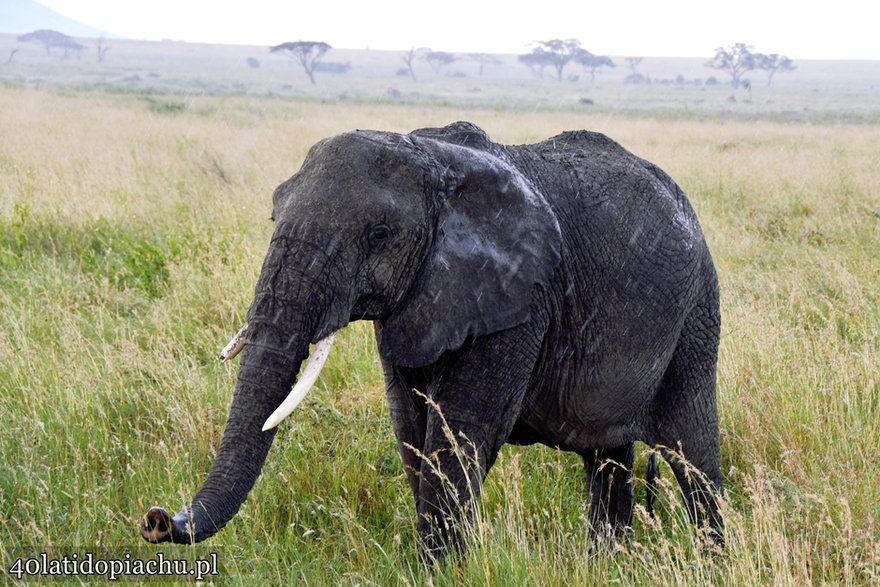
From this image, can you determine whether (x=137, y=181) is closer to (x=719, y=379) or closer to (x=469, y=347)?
(x=719, y=379)

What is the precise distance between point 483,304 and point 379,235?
41 centimetres

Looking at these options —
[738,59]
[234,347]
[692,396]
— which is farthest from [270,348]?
[738,59]

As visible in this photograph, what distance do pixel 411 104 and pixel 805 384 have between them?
39043 mm

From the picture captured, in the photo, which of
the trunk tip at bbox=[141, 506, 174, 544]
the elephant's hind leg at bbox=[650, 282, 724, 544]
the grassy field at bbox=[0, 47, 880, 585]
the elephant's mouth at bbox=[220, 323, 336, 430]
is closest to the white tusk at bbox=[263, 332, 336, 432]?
the elephant's mouth at bbox=[220, 323, 336, 430]

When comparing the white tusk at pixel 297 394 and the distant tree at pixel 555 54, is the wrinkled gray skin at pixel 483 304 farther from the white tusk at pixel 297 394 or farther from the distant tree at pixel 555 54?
the distant tree at pixel 555 54

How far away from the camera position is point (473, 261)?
3000 millimetres

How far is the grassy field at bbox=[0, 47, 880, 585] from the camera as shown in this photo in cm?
339

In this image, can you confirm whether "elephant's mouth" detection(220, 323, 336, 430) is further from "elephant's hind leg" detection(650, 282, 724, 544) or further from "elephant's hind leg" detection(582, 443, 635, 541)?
"elephant's hind leg" detection(582, 443, 635, 541)

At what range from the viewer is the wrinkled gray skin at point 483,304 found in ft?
9.02

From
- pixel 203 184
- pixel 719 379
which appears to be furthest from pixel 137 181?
pixel 719 379

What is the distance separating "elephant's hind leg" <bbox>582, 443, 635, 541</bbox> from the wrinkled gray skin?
183 millimetres

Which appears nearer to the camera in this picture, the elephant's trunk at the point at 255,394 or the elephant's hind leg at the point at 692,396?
the elephant's trunk at the point at 255,394

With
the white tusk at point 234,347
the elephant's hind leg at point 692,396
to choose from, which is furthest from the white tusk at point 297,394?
the elephant's hind leg at point 692,396

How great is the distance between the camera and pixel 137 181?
11344 mm
